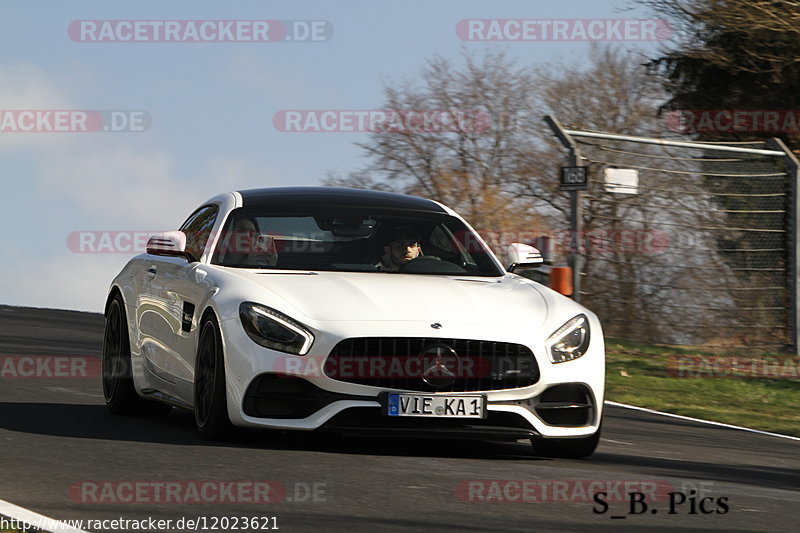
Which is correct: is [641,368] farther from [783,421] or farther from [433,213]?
[433,213]

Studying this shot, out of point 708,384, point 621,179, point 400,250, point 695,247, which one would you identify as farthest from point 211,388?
point 695,247

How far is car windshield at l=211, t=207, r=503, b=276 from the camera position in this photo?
28.3ft

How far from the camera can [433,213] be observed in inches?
367

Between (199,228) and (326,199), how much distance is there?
998 millimetres

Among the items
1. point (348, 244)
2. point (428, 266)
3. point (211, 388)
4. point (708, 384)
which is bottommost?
point (708, 384)

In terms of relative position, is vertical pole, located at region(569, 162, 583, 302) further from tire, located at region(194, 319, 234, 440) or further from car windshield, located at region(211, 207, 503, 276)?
tire, located at region(194, 319, 234, 440)

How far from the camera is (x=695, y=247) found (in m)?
18.8

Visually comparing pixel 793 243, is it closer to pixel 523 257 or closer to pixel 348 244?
pixel 523 257

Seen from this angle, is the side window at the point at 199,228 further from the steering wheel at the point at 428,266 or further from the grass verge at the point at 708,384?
the grass verge at the point at 708,384

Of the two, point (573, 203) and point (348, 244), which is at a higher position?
point (573, 203)

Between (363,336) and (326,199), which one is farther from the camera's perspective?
(326,199)

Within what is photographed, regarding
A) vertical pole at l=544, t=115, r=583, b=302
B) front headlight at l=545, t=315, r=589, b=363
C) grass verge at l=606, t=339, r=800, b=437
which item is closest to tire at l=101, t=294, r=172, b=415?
front headlight at l=545, t=315, r=589, b=363

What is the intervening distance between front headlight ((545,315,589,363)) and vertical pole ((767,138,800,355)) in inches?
463

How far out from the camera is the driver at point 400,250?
873 cm
